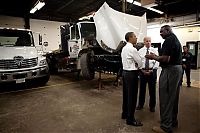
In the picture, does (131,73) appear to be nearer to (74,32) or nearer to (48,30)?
(74,32)

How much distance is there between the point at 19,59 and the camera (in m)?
5.47

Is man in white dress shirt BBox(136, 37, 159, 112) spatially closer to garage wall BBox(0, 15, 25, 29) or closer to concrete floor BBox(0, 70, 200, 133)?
concrete floor BBox(0, 70, 200, 133)

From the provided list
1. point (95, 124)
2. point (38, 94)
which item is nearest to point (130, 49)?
point (95, 124)

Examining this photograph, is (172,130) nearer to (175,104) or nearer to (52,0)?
(175,104)

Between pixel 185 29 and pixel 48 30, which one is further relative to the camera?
pixel 48 30

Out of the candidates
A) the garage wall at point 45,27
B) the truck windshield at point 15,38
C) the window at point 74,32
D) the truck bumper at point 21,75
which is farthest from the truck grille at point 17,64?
the garage wall at point 45,27

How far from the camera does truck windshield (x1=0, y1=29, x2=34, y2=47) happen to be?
605cm

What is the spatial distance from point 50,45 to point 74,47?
26.4ft

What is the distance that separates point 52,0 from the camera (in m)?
10.6

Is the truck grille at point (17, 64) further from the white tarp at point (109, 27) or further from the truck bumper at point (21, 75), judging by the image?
the white tarp at point (109, 27)

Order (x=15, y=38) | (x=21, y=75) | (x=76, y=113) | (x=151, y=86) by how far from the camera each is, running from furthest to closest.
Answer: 1. (x=15, y=38)
2. (x=21, y=75)
3. (x=151, y=86)
4. (x=76, y=113)

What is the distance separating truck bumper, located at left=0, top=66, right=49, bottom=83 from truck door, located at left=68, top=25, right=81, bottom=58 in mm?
1879

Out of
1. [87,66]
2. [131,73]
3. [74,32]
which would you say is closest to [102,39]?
[87,66]

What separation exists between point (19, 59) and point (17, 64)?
0.19 meters
